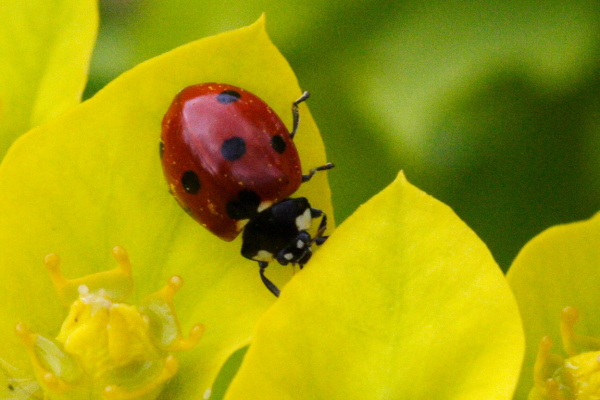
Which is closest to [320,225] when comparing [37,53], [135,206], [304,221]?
[304,221]

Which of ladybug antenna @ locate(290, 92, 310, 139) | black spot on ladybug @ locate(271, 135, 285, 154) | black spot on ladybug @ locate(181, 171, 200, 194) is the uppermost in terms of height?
ladybug antenna @ locate(290, 92, 310, 139)

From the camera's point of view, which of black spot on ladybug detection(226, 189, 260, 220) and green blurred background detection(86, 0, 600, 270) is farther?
green blurred background detection(86, 0, 600, 270)

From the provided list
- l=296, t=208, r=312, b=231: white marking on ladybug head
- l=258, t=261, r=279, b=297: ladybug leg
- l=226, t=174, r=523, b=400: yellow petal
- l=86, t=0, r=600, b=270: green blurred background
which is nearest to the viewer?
l=226, t=174, r=523, b=400: yellow petal

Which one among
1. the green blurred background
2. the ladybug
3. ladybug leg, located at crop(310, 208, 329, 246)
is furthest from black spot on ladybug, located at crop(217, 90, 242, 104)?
the green blurred background

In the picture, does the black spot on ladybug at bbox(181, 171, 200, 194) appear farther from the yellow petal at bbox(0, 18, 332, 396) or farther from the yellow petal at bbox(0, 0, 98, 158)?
the yellow petal at bbox(0, 0, 98, 158)

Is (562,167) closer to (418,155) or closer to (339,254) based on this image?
(418,155)

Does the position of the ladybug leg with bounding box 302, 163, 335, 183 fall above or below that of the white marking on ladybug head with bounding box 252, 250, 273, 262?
above

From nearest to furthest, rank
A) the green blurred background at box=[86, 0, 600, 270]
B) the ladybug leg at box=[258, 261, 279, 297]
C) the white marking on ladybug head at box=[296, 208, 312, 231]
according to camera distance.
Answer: the ladybug leg at box=[258, 261, 279, 297] < the white marking on ladybug head at box=[296, 208, 312, 231] < the green blurred background at box=[86, 0, 600, 270]
